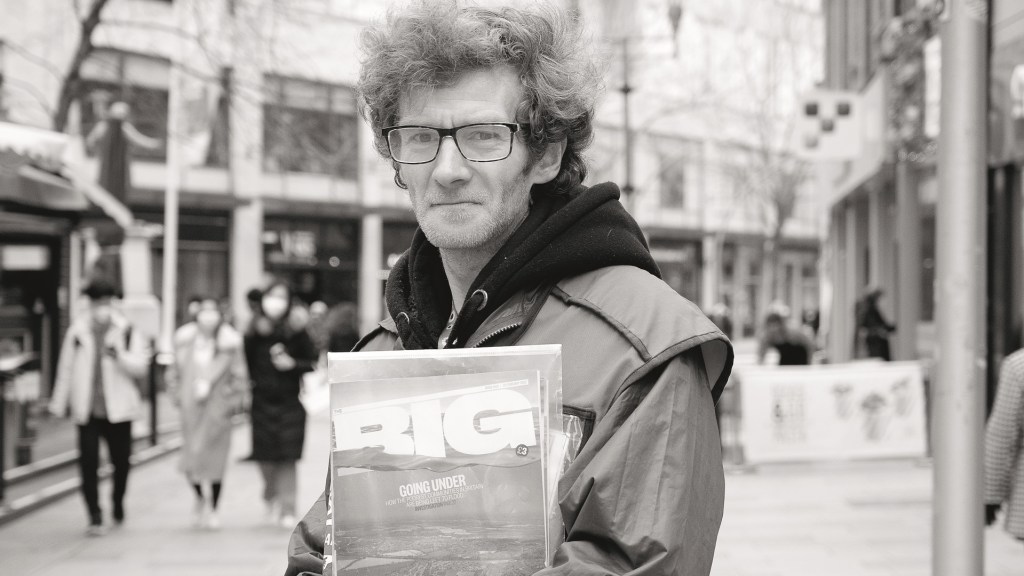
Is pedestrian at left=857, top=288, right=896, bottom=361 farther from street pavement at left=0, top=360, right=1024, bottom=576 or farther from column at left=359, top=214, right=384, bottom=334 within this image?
column at left=359, top=214, right=384, bottom=334

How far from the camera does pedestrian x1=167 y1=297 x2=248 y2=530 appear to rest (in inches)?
335

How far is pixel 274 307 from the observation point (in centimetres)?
888

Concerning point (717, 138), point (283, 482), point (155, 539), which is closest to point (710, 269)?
point (717, 138)

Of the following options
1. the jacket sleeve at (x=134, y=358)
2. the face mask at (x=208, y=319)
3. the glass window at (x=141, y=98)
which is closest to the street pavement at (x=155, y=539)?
the jacket sleeve at (x=134, y=358)

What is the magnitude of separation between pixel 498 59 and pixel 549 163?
249 mm

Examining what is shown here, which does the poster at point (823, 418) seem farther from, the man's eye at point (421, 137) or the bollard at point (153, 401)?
the man's eye at point (421, 137)

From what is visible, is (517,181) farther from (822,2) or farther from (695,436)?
(822,2)

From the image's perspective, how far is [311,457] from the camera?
12.6 metres

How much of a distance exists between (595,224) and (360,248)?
32.2m

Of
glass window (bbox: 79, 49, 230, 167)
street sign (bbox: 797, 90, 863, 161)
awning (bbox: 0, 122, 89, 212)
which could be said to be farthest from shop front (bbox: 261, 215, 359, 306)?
awning (bbox: 0, 122, 89, 212)

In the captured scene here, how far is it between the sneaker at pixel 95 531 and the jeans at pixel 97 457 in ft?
0.10

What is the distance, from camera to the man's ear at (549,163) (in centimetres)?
204

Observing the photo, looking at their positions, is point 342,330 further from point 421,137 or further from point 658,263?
point 421,137

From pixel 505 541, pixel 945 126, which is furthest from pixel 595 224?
pixel 945 126
